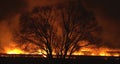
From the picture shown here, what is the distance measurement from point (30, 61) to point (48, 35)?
19.0 feet

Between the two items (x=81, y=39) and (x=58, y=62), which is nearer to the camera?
(x=58, y=62)

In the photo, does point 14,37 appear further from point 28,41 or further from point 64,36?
point 64,36

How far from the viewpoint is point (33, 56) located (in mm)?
62375

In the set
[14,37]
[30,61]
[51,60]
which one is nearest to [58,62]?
[51,60]

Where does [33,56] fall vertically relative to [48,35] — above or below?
below

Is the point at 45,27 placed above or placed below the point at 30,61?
above

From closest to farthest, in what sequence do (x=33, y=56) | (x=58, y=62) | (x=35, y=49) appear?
(x=58, y=62) → (x=35, y=49) → (x=33, y=56)

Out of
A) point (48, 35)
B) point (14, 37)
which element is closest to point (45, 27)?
point (48, 35)

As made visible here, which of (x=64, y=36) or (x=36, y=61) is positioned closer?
(x=36, y=61)

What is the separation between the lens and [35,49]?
57.3 meters

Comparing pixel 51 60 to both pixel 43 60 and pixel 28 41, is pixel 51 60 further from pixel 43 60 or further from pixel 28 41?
pixel 28 41

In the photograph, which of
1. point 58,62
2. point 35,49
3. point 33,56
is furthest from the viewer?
point 33,56

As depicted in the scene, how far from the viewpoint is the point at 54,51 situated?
192 ft

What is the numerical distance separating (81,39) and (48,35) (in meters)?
5.44
